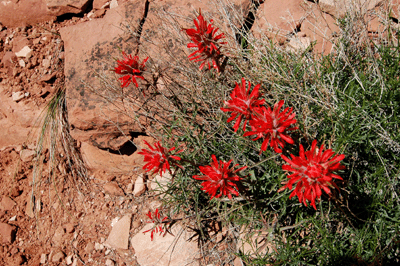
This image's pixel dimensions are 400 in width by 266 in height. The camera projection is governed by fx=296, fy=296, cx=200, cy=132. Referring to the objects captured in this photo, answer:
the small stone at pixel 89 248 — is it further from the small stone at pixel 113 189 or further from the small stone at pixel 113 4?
the small stone at pixel 113 4

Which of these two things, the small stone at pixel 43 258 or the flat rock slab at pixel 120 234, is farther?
the small stone at pixel 43 258

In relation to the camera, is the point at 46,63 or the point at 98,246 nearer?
the point at 98,246

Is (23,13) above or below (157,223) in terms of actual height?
above

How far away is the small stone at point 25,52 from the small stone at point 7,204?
1.68 metres

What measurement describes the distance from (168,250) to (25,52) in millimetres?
2898

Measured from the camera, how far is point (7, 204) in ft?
10.3

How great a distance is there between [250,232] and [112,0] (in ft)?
9.52

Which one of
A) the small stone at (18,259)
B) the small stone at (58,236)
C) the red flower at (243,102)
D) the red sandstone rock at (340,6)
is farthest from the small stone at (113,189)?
the red sandstone rock at (340,6)

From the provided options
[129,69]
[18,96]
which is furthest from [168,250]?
[18,96]

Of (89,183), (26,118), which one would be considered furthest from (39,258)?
(26,118)

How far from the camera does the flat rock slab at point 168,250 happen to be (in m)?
2.38

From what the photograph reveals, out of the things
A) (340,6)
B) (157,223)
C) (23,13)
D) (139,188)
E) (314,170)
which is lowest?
(139,188)

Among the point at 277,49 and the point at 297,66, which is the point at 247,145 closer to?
the point at 297,66

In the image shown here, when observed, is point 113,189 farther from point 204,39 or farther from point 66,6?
point 66,6
